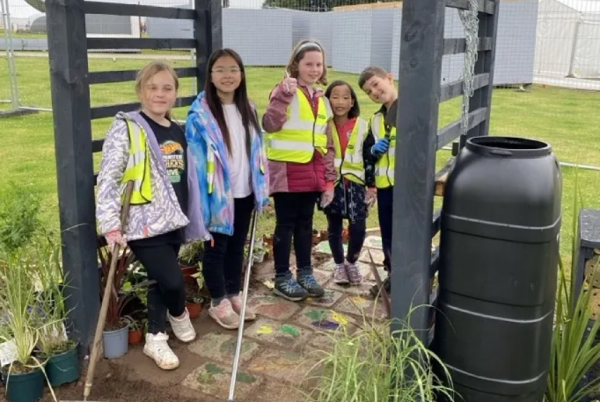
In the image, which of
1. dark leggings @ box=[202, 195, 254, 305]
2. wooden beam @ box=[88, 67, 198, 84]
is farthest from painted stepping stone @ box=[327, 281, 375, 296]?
wooden beam @ box=[88, 67, 198, 84]

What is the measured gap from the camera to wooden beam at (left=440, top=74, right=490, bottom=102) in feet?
8.49

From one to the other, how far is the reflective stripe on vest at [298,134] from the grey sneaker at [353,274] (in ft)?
2.97

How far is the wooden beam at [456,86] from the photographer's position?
2588mm

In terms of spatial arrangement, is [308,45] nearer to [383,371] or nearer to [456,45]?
[456,45]

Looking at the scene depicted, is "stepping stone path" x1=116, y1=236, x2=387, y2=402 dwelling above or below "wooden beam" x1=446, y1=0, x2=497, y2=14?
below

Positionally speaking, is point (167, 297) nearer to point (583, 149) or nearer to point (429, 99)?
point (429, 99)

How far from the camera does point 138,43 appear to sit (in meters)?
3.48

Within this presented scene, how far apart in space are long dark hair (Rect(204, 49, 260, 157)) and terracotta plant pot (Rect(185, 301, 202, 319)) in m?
0.96

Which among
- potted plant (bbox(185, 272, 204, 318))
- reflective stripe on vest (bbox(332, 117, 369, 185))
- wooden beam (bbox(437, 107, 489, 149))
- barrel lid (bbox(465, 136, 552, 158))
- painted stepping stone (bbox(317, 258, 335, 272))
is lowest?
painted stepping stone (bbox(317, 258, 335, 272))

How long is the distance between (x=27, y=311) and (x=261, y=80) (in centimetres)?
1572

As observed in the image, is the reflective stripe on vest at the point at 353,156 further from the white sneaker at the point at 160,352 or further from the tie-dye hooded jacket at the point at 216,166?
the white sneaker at the point at 160,352

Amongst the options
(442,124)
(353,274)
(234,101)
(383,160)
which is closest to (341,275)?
(353,274)

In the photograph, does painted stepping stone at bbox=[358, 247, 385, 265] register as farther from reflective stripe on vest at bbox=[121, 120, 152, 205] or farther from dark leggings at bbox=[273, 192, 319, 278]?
reflective stripe on vest at bbox=[121, 120, 152, 205]

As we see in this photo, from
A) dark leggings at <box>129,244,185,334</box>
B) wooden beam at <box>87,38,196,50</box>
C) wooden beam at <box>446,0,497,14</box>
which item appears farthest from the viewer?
wooden beam at <box>87,38,196,50</box>
